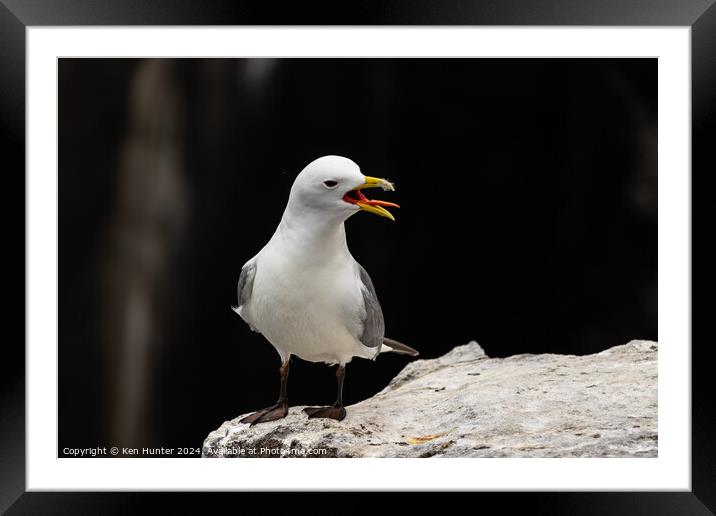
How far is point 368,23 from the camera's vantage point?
4.46m

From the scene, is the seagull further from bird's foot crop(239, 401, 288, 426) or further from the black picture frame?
the black picture frame

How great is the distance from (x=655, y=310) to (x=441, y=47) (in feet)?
5.98

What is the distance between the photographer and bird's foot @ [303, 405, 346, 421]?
5074 millimetres

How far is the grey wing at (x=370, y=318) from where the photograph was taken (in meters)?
4.93

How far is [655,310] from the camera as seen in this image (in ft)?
16.1

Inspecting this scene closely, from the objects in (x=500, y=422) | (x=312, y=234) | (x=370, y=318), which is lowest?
(x=500, y=422)

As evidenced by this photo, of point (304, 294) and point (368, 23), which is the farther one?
point (304, 294)

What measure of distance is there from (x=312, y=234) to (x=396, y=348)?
1.26 metres

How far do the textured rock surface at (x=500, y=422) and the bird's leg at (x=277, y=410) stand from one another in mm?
43

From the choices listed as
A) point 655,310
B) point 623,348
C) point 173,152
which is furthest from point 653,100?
point 173,152

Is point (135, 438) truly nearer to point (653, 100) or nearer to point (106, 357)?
point (106, 357)

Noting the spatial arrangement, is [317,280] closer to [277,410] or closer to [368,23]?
[277,410]

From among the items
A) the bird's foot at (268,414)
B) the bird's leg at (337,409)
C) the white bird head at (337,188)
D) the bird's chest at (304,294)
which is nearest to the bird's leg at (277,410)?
the bird's foot at (268,414)

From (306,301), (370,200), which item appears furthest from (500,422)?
(370,200)
